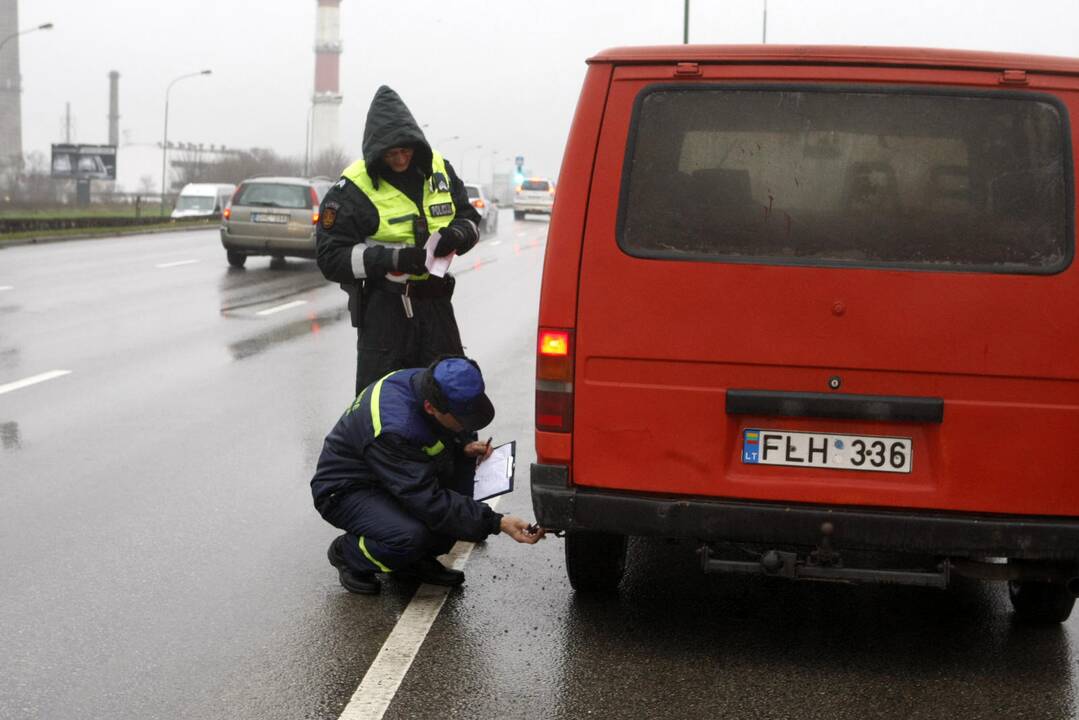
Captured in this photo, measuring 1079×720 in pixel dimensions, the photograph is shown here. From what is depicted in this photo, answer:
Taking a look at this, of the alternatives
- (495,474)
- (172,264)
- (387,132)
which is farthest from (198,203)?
(495,474)

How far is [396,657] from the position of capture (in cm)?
469

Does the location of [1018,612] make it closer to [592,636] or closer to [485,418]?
[592,636]

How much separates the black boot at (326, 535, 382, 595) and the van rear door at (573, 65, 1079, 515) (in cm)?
125

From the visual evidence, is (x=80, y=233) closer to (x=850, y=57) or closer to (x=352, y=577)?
(x=352, y=577)

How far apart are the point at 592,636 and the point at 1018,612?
1.63 metres

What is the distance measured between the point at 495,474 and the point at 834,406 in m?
1.70

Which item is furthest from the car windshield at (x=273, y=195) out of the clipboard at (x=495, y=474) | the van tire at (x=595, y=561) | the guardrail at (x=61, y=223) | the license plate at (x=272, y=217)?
the van tire at (x=595, y=561)

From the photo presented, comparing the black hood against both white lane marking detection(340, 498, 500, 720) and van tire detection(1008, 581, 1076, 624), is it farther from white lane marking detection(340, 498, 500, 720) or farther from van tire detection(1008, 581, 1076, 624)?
van tire detection(1008, 581, 1076, 624)

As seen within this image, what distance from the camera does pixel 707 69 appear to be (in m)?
4.49

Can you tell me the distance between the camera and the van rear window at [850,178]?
440 cm

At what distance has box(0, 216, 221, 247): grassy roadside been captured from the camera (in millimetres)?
30533

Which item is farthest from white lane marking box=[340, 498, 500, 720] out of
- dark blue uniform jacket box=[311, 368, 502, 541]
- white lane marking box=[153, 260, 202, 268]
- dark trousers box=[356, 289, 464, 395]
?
white lane marking box=[153, 260, 202, 268]

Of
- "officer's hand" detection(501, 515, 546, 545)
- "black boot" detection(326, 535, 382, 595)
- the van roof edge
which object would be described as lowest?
"black boot" detection(326, 535, 382, 595)

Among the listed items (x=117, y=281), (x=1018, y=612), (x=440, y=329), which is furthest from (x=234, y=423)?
(x=117, y=281)
